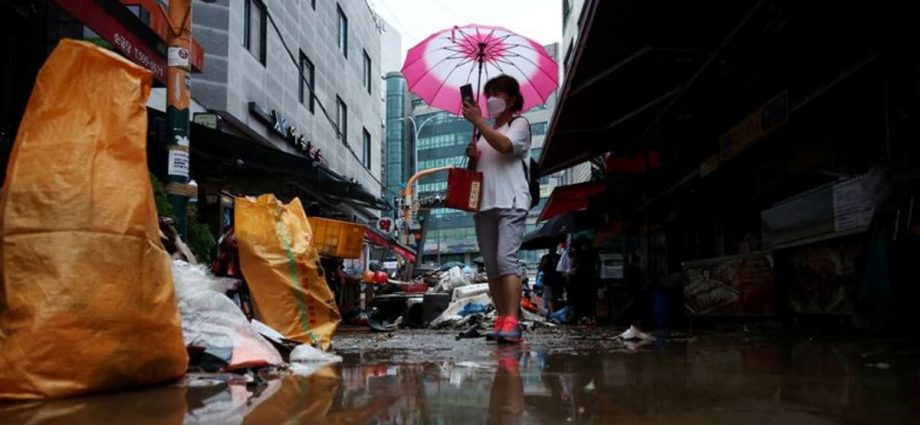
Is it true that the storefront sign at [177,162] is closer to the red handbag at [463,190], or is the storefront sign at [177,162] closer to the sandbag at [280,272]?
the sandbag at [280,272]

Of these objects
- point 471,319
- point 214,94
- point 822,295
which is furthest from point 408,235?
point 822,295

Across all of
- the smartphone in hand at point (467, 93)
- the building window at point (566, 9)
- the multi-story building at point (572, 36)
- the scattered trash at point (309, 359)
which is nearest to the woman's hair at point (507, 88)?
the smartphone in hand at point (467, 93)

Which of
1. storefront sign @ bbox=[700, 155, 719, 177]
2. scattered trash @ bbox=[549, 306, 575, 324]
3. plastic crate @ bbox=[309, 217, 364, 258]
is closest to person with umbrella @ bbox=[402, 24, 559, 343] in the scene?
storefront sign @ bbox=[700, 155, 719, 177]

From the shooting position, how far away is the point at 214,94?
12680 millimetres

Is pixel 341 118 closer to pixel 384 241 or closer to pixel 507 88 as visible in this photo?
pixel 384 241

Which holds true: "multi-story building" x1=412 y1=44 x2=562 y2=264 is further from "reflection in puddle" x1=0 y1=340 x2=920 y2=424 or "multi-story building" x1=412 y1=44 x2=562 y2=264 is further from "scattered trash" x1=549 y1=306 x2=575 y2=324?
"reflection in puddle" x1=0 y1=340 x2=920 y2=424

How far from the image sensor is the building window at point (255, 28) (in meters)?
14.2

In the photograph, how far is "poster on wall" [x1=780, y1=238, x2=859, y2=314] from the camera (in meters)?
4.83

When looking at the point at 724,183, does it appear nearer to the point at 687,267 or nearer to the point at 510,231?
the point at 687,267

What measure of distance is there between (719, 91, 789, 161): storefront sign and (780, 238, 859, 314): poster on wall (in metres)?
0.97

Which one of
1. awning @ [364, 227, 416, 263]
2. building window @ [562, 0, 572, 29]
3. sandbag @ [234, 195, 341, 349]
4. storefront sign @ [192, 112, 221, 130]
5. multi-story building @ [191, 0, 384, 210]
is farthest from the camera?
building window @ [562, 0, 572, 29]

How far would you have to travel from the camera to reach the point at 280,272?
4.23 meters

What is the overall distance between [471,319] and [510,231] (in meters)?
3.82

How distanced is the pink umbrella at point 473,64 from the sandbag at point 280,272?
8.04 feet
